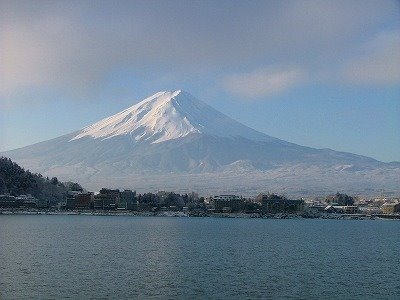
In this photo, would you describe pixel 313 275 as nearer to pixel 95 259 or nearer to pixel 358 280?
pixel 358 280

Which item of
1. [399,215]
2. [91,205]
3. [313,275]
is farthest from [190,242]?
[399,215]

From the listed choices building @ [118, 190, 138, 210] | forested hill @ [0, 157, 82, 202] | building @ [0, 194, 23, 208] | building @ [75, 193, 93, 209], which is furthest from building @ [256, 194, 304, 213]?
building @ [0, 194, 23, 208]

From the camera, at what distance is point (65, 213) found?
9150 cm

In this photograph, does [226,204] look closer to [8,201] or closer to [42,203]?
[42,203]

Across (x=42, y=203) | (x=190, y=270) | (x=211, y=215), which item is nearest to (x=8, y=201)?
(x=42, y=203)

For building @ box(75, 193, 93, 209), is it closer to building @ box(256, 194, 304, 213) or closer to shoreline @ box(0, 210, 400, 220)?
shoreline @ box(0, 210, 400, 220)

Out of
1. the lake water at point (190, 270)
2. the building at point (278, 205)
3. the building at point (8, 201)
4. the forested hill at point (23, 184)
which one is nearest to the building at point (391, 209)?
the building at point (278, 205)

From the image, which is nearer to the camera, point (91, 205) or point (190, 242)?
point (190, 242)

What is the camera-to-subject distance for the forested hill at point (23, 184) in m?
92.0

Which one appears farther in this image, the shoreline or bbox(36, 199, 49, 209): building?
bbox(36, 199, 49, 209): building

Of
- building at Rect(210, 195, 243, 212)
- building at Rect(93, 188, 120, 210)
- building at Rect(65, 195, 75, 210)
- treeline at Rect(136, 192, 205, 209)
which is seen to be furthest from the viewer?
treeline at Rect(136, 192, 205, 209)

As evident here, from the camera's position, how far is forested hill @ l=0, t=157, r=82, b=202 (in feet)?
302

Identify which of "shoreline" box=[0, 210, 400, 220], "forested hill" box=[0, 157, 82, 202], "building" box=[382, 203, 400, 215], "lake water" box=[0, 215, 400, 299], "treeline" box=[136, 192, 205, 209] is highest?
"forested hill" box=[0, 157, 82, 202]

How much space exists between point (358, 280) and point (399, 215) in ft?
317
